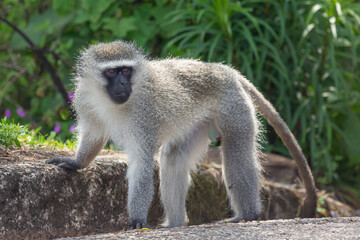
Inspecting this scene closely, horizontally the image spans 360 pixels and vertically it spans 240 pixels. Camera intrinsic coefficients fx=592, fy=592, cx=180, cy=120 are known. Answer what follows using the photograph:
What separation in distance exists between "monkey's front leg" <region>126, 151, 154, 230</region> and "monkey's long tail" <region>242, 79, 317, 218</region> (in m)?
1.62

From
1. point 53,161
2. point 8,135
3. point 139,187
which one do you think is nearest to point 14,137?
point 8,135

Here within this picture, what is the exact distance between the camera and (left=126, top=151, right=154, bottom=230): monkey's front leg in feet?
14.8

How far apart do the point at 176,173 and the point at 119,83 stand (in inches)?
46.8

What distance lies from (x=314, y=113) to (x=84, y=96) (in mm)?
4322

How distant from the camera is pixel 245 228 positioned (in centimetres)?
412

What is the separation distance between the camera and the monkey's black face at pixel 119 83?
15.2ft

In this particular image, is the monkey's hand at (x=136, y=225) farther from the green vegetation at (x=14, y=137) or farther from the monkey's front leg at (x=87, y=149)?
the green vegetation at (x=14, y=137)

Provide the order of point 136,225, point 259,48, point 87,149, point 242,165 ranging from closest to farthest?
1. point 136,225
2. point 87,149
3. point 242,165
4. point 259,48

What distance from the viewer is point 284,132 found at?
→ 19.5ft

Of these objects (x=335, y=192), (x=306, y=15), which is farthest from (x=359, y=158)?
(x=306, y=15)

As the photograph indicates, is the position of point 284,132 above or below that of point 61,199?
above

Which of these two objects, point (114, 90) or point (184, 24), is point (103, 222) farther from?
point (184, 24)

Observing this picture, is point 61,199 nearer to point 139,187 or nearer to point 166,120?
point 139,187

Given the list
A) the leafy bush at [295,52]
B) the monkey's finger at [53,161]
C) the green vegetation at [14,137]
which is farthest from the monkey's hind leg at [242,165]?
the leafy bush at [295,52]
